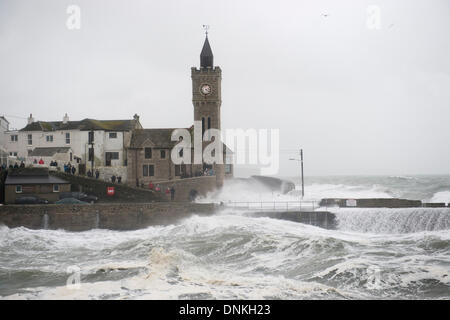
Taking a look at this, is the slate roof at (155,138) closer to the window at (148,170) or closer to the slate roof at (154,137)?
the slate roof at (154,137)

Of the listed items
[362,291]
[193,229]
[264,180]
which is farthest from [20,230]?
[264,180]

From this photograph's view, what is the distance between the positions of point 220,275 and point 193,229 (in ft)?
46.1

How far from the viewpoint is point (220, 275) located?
21.3 m

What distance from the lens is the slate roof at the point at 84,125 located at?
→ 53.1m

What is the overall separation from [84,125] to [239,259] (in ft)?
110

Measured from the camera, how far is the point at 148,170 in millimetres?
51844

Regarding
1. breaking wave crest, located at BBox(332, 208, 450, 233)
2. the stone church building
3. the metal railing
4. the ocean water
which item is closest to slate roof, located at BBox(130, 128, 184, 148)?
the stone church building

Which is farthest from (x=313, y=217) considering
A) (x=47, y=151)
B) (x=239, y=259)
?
(x=47, y=151)

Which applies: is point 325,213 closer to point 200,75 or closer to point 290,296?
point 290,296

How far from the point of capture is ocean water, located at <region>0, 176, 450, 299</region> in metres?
18.7

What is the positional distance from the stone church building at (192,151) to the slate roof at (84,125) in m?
1.62

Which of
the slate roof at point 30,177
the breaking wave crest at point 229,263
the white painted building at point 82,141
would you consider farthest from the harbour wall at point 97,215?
the white painted building at point 82,141

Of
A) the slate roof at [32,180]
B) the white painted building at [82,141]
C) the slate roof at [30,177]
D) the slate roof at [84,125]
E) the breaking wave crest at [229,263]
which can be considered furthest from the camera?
the slate roof at [84,125]

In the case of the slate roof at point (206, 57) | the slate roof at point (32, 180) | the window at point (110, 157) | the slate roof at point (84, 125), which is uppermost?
the slate roof at point (206, 57)
